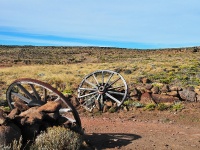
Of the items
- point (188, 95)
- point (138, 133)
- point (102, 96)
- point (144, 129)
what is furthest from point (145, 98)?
point (138, 133)

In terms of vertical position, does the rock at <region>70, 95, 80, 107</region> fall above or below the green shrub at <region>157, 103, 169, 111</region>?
above

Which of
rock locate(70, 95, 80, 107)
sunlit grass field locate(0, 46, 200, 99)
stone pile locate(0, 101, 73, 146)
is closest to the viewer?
stone pile locate(0, 101, 73, 146)

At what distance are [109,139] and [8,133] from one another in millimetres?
4013

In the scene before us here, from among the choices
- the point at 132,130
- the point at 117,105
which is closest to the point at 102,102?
the point at 117,105

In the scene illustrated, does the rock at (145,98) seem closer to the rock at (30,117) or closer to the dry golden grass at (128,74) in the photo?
the dry golden grass at (128,74)

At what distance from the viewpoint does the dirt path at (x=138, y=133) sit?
33.2ft

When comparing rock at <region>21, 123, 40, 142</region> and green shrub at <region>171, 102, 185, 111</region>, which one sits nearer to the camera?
rock at <region>21, 123, 40, 142</region>

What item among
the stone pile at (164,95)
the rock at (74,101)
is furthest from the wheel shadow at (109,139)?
the stone pile at (164,95)

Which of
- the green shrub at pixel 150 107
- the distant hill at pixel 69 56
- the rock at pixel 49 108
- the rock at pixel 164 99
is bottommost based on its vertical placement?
the green shrub at pixel 150 107

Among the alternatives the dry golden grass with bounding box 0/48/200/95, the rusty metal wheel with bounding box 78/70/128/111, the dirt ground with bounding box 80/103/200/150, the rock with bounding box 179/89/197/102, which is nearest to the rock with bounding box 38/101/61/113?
the dirt ground with bounding box 80/103/200/150

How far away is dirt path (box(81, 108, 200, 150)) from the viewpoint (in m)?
10.1

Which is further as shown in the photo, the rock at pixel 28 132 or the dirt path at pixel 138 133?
the dirt path at pixel 138 133

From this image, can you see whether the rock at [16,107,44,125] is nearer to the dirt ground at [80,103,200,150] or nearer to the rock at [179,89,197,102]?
the dirt ground at [80,103,200,150]

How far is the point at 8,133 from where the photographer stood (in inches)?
307
